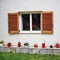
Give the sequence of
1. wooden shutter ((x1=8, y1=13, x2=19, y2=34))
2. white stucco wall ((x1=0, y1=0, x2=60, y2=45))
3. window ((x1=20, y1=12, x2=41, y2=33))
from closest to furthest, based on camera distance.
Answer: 1. white stucco wall ((x1=0, y1=0, x2=60, y2=45))
2. window ((x1=20, y1=12, x2=41, y2=33))
3. wooden shutter ((x1=8, y1=13, x2=19, y2=34))

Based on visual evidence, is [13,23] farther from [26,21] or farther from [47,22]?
[47,22]

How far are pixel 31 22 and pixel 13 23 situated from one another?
38.6 inches

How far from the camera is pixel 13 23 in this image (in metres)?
16.1

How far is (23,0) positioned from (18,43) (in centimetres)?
229

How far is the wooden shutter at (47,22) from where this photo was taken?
50.5 feet

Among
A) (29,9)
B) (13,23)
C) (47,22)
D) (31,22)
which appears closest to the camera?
(47,22)

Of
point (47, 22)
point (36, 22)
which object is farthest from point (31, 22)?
point (47, 22)

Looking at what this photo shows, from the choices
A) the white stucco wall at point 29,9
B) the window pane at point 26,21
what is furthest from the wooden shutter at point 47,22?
the window pane at point 26,21

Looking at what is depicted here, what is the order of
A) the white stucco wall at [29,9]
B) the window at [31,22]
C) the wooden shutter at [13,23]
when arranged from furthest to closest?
the wooden shutter at [13,23]
the window at [31,22]
the white stucco wall at [29,9]

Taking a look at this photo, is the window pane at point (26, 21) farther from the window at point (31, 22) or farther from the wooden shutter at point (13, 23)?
the wooden shutter at point (13, 23)

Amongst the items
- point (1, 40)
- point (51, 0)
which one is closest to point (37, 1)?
point (51, 0)

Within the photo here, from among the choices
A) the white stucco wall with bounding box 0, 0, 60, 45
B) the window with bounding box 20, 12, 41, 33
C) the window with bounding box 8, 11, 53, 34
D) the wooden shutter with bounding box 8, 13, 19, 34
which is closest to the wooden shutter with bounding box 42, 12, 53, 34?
the window with bounding box 8, 11, 53, 34

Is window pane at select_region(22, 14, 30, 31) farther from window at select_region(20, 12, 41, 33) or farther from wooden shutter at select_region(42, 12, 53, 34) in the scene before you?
wooden shutter at select_region(42, 12, 53, 34)

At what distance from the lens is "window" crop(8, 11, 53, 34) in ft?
50.6
